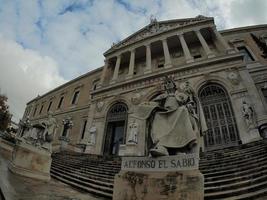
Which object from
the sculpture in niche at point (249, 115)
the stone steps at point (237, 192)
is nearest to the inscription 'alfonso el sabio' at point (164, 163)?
the stone steps at point (237, 192)

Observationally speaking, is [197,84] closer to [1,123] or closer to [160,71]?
[160,71]

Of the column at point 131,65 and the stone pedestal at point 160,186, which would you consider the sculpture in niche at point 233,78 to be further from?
the stone pedestal at point 160,186

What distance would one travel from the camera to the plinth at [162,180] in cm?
301

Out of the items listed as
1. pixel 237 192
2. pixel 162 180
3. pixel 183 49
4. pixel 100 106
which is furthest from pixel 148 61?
pixel 162 180

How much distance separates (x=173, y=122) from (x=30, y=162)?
5003 mm

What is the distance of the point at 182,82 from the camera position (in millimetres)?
14750

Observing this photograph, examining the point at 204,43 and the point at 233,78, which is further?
the point at 204,43

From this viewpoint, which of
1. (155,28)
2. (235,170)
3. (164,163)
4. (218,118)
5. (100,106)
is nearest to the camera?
(164,163)

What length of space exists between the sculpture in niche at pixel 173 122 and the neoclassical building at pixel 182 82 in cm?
487

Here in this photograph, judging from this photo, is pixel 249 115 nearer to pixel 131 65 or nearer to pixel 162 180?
pixel 162 180

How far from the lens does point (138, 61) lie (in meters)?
21.8

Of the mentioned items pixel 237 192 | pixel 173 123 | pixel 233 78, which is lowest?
pixel 237 192

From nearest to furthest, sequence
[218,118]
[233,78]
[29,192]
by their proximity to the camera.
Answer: [29,192] < [218,118] < [233,78]

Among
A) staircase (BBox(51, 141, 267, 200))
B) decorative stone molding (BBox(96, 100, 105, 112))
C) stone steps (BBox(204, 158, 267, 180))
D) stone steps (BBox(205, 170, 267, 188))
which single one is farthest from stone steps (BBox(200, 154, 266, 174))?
decorative stone molding (BBox(96, 100, 105, 112))
